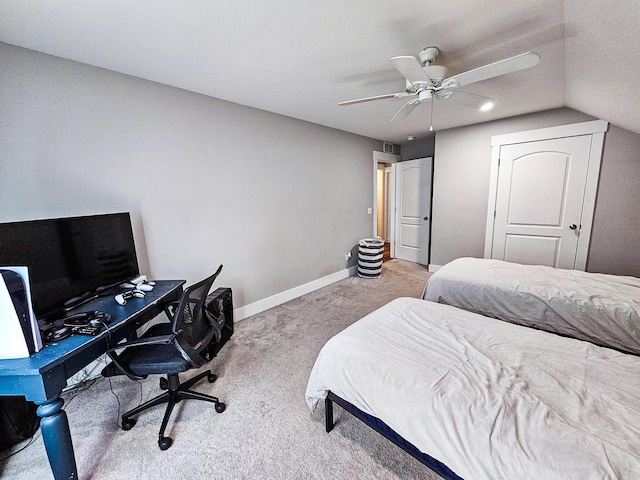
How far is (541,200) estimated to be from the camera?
11.2 feet

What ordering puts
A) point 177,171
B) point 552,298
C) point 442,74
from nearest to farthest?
point 442,74, point 552,298, point 177,171

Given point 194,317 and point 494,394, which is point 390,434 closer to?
point 494,394

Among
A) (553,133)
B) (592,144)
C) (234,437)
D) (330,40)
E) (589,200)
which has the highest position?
(330,40)

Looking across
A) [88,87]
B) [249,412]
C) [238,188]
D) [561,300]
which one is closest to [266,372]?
[249,412]

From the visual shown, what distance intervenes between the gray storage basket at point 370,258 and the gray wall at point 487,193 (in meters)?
1.04

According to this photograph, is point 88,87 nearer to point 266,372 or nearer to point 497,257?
point 266,372

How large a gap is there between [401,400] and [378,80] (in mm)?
2420

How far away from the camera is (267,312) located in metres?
3.20

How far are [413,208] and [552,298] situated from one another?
3.16 metres

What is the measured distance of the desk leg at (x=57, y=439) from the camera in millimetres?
1148

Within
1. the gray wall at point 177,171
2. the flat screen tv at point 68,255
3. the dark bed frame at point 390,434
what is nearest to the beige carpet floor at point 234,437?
the dark bed frame at point 390,434

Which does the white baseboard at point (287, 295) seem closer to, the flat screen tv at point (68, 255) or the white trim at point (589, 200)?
the flat screen tv at point (68, 255)

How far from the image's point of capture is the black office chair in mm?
1420

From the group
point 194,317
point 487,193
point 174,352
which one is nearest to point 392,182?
point 487,193
